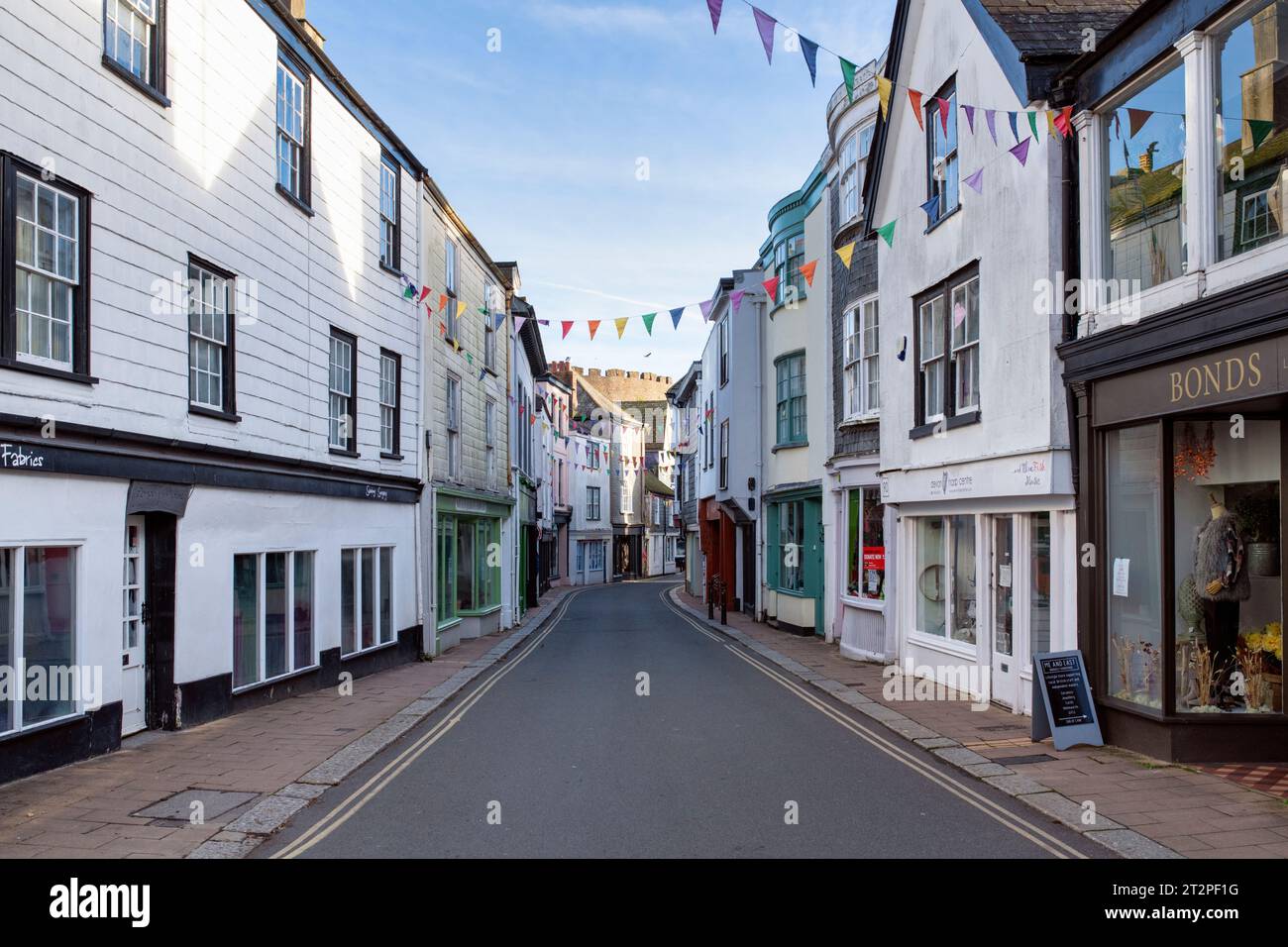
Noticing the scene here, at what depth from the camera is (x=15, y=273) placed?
28.6ft

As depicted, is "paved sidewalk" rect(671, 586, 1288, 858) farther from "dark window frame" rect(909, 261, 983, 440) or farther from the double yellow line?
the double yellow line

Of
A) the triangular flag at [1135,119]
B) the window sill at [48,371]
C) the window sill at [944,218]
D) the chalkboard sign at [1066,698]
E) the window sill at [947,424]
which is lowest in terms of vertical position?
the chalkboard sign at [1066,698]

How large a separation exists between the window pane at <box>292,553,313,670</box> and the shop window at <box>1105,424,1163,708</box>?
1067 cm

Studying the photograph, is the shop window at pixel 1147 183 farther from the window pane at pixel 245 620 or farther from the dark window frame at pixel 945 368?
the window pane at pixel 245 620

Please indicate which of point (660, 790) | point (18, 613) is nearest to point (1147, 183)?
point (660, 790)

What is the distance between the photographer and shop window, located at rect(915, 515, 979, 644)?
14.0m

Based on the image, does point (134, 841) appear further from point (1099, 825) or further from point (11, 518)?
point (1099, 825)

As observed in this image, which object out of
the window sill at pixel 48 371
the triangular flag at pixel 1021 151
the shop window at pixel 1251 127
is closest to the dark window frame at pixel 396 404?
the window sill at pixel 48 371

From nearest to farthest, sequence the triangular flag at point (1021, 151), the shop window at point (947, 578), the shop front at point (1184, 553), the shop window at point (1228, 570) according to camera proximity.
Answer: the shop front at point (1184, 553)
the shop window at point (1228, 570)
the triangular flag at point (1021, 151)
the shop window at point (947, 578)

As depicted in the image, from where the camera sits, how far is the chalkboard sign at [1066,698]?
1009 cm

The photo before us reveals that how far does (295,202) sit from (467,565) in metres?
11.3

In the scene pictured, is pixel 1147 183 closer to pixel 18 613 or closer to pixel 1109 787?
pixel 1109 787

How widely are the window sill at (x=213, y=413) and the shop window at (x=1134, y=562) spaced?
10.2m
